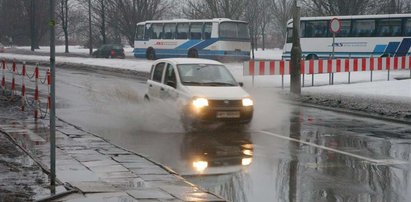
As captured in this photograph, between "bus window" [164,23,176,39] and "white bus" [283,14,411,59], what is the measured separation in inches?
354

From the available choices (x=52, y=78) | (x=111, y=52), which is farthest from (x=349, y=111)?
(x=111, y=52)

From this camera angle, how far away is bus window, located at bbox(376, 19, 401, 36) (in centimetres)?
3822

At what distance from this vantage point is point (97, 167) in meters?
9.01

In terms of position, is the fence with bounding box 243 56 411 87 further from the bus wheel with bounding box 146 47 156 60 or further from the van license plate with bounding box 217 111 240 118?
the bus wheel with bounding box 146 47 156 60

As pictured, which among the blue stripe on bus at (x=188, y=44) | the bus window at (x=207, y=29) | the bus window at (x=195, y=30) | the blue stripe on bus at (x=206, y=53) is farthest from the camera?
the blue stripe on bus at (x=188, y=44)

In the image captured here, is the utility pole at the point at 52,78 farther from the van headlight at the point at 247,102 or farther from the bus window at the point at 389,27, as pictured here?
the bus window at the point at 389,27

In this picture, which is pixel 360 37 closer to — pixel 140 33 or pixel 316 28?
pixel 316 28

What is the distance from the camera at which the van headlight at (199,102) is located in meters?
12.9

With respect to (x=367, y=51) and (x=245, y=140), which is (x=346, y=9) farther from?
(x=245, y=140)

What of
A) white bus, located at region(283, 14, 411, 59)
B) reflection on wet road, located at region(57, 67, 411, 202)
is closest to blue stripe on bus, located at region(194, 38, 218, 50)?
white bus, located at region(283, 14, 411, 59)

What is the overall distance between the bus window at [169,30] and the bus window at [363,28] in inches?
548

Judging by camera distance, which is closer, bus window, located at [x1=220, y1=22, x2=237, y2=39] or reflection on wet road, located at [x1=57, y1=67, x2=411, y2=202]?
reflection on wet road, located at [x1=57, y1=67, x2=411, y2=202]

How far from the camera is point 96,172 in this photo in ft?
28.3

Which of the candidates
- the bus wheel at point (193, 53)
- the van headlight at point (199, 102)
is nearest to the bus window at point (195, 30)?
the bus wheel at point (193, 53)
